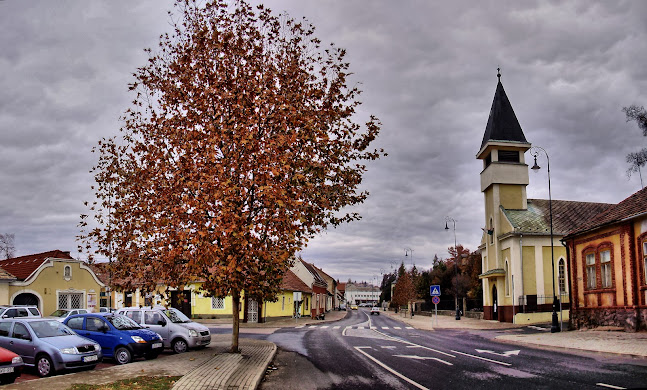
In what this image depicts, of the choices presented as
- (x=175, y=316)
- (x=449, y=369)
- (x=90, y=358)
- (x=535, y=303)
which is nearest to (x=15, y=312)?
(x=175, y=316)

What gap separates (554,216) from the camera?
42.1m

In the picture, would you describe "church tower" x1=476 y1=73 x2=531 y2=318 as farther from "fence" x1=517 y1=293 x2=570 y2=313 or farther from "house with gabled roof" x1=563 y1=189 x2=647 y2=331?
"house with gabled roof" x1=563 y1=189 x2=647 y2=331

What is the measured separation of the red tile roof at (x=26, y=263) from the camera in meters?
35.8

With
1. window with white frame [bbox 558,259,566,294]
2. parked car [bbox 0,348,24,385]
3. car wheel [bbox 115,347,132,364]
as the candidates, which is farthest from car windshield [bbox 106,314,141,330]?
window with white frame [bbox 558,259,566,294]

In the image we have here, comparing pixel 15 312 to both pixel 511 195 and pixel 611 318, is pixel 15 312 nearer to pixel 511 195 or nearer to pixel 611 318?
pixel 611 318

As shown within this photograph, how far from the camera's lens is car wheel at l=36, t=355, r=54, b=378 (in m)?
14.0

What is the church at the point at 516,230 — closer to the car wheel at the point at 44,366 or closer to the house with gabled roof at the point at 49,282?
the house with gabled roof at the point at 49,282

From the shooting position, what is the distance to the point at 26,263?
38219 millimetres

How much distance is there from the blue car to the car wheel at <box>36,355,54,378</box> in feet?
8.84

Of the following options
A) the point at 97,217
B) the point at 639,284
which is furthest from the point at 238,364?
the point at 639,284

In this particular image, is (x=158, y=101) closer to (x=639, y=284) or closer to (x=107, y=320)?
(x=107, y=320)

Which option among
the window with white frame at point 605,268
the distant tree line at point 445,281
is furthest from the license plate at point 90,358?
the distant tree line at point 445,281

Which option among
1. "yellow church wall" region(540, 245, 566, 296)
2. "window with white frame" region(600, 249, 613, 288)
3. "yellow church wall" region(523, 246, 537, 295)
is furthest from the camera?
"yellow church wall" region(540, 245, 566, 296)

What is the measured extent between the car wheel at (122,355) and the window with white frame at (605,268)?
22613 mm
